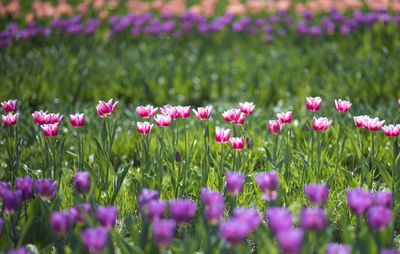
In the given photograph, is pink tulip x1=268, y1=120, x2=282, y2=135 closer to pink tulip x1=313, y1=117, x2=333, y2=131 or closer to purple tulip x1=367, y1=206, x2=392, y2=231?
pink tulip x1=313, y1=117, x2=333, y2=131

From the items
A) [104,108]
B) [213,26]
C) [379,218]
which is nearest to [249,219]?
[379,218]

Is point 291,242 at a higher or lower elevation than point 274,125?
higher

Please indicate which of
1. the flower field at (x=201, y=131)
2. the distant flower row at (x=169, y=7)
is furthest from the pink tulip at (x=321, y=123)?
the distant flower row at (x=169, y=7)

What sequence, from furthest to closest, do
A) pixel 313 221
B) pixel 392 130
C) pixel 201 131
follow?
pixel 201 131
pixel 392 130
pixel 313 221

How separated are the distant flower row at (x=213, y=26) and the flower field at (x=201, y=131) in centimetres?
3

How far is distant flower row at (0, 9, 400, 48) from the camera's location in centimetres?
566

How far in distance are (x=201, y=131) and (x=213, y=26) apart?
10.2 feet

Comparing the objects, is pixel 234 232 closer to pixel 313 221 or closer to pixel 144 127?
pixel 313 221

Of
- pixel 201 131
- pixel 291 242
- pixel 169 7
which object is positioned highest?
pixel 291 242

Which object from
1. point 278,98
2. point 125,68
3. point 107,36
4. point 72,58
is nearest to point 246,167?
point 278,98

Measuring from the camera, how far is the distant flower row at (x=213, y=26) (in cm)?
566

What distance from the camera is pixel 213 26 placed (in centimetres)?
596

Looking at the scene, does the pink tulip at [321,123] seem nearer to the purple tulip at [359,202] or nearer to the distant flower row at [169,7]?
the purple tulip at [359,202]

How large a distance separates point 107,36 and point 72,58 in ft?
2.70
